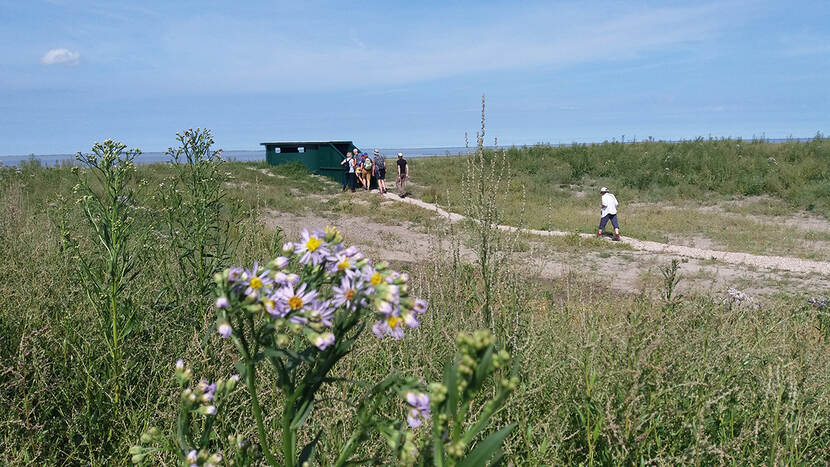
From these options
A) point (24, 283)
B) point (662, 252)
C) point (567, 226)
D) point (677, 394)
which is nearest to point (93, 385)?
point (24, 283)

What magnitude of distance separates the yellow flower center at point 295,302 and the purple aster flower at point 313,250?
0.39ft

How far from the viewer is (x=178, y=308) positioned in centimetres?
372

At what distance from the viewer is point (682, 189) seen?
67.2ft

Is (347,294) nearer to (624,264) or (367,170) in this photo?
(624,264)

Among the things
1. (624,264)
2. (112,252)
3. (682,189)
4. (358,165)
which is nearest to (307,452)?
(112,252)

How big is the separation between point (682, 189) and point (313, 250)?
21.6 m

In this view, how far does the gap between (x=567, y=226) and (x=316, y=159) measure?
492 inches

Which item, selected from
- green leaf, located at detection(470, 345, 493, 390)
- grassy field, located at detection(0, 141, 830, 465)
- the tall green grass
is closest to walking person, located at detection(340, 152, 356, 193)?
the tall green grass

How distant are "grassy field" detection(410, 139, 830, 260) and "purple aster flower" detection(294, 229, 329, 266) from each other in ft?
42.9

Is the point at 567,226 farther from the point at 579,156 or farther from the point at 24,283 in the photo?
the point at 24,283

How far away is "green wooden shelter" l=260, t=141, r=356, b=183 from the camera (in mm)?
23328

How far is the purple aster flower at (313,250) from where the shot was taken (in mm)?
1362

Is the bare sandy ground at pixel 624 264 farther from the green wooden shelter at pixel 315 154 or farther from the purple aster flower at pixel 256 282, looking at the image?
the green wooden shelter at pixel 315 154

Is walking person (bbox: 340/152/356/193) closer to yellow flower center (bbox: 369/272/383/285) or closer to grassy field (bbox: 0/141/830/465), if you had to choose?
grassy field (bbox: 0/141/830/465)
